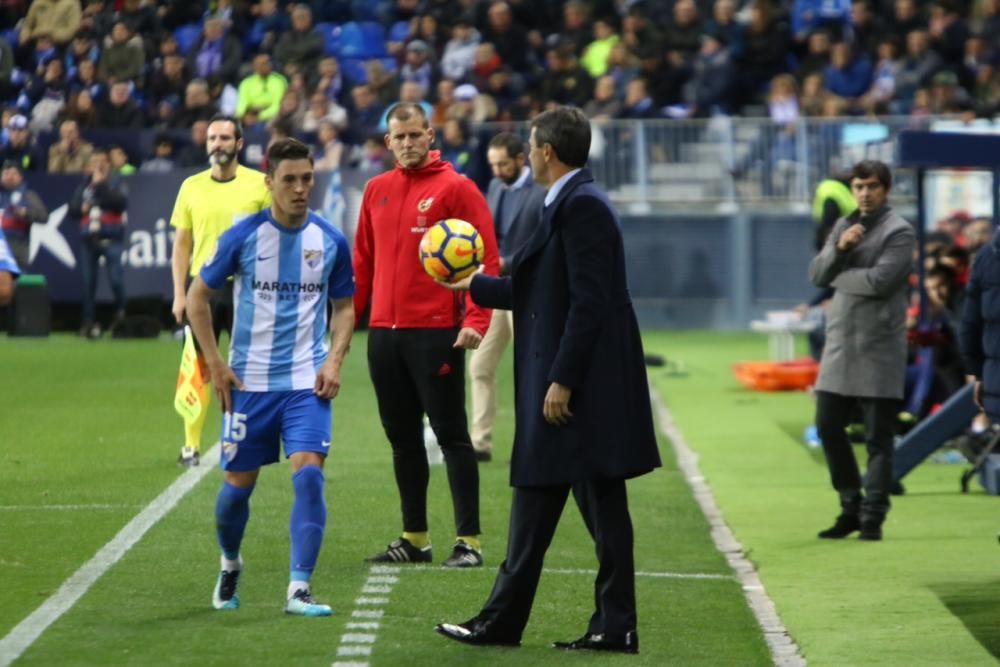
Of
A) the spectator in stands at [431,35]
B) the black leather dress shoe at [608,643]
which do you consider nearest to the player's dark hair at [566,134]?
the black leather dress shoe at [608,643]

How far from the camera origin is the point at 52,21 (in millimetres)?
25578

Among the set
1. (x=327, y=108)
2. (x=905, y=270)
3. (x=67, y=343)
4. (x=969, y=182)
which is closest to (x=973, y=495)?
(x=905, y=270)

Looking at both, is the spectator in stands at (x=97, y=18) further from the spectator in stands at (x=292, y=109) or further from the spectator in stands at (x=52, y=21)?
the spectator in stands at (x=292, y=109)

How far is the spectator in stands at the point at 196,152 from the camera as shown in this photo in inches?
998

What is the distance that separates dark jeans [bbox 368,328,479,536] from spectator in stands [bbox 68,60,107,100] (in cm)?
1879

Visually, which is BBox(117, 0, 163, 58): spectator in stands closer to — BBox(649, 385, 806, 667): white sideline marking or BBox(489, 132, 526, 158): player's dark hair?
BBox(649, 385, 806, 667): white sideline marking

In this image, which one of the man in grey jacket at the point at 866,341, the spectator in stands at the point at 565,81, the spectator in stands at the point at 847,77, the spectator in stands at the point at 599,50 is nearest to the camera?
the man in grey jacket at the point at 866,341

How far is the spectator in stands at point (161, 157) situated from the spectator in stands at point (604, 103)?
5639 mm

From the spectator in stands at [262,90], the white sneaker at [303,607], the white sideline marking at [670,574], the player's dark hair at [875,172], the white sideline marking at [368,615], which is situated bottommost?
the white sideline marking at [670,574]

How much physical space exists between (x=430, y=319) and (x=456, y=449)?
2.01 ft

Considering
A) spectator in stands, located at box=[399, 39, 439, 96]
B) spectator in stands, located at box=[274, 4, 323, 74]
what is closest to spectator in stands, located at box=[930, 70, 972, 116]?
spectator in stands, located at box=[399, 39, 439, 96]

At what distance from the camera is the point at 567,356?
6.63 metres

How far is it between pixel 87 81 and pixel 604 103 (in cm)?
715

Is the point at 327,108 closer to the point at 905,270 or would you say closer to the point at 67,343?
the point at 67,343
